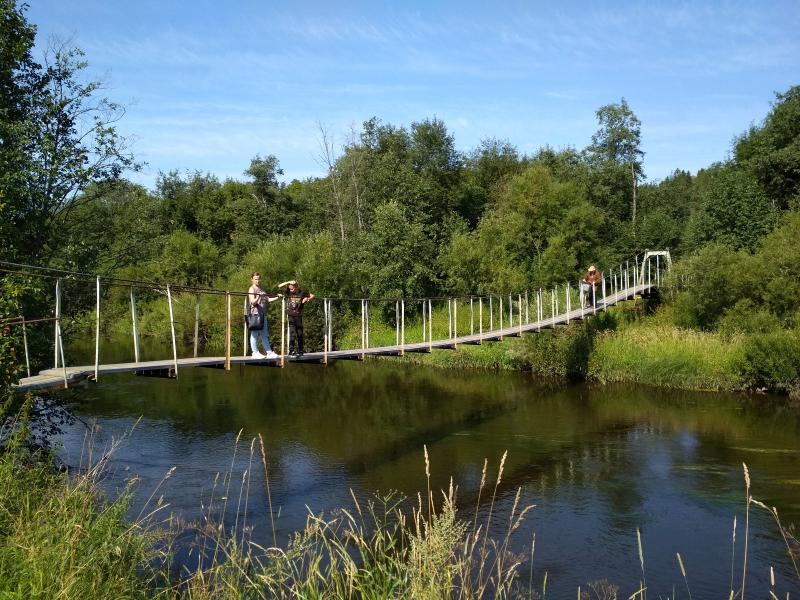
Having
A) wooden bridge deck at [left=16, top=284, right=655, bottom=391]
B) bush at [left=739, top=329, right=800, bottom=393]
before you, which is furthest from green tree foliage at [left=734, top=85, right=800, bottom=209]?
wooden bridge deck at [left=16, top=284, right=655, bottom=391]

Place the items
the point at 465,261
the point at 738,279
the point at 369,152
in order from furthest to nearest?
the point at 369,152 < the point at 465,261 < the point at 738,279

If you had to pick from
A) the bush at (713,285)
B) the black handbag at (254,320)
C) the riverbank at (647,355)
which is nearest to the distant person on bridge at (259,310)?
the black handbag at (254,320)

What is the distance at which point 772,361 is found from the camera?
17.8 meters

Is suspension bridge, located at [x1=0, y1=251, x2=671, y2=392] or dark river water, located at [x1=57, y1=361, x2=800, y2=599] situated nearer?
suspension bridge, located at [x1=0, y1=251, x2=671, y2=392]

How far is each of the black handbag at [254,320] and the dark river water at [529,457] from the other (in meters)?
2.37

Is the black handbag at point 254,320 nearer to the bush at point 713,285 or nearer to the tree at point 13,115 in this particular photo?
the tree at point 13,115

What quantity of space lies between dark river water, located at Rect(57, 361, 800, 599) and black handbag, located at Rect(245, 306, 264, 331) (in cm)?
237

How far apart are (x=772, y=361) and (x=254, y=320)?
13.8m

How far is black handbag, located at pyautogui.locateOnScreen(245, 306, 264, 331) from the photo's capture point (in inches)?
414

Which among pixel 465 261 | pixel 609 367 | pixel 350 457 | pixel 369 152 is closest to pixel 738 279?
pixel 609 367

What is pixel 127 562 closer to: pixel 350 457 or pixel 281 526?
pixel 281 526

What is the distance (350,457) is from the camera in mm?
12883

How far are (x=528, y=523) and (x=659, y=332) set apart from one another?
1420cm

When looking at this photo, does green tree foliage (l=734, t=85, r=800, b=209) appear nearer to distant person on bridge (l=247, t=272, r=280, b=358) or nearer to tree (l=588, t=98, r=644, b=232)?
tree (l=588, t=98, r=644, b=232)
